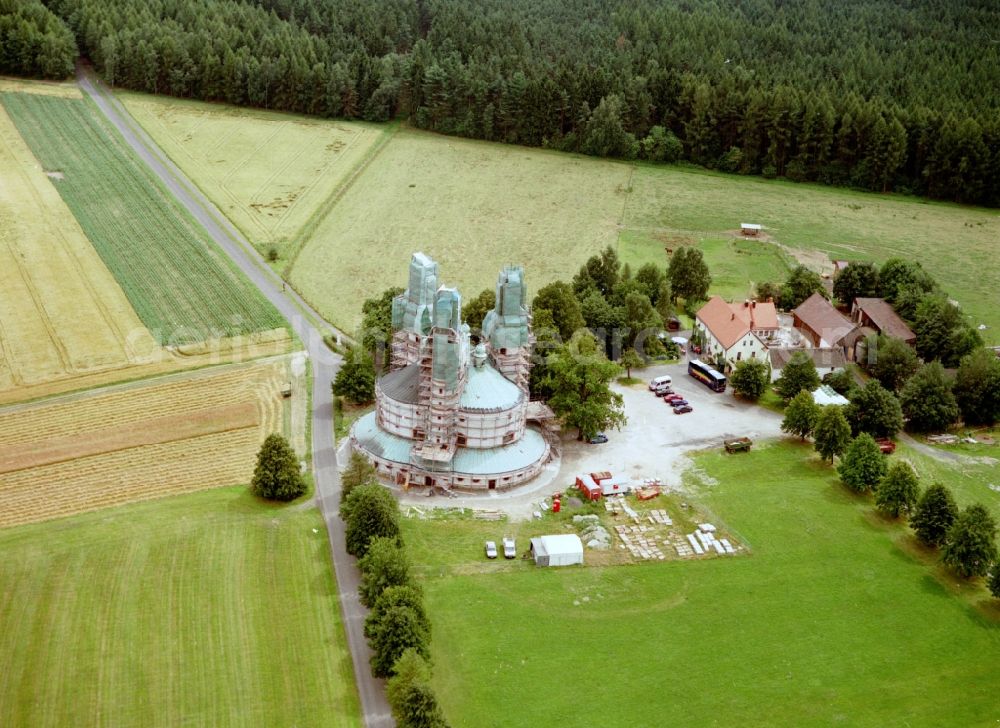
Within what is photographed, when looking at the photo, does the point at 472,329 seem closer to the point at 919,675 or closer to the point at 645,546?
the point at 645,546

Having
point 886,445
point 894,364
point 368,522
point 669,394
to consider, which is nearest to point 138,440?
point 368,522

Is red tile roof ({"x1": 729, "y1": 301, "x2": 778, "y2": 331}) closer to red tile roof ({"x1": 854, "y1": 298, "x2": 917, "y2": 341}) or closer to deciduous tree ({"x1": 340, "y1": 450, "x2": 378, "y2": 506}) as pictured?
red tile roof ({"x1": 854, "y1": 298, "x2": 917, "y2": 341})

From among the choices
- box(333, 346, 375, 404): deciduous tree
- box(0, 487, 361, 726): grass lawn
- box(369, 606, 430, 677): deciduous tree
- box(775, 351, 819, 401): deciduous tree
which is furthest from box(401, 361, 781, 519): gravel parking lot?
box(369, 606, 430, 677): deciduous tree

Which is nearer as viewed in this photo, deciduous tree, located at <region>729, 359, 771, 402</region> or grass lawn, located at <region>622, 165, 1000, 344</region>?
deciduous tree, located at <region>729, 359, 771, 402</region>

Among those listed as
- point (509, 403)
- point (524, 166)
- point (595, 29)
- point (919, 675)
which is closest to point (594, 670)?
point (919, 675)

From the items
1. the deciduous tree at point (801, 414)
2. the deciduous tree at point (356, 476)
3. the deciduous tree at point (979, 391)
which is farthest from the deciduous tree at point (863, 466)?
the deciduous tree at point (356, 476)

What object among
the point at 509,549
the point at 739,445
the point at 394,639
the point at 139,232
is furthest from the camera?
the point at 139,232

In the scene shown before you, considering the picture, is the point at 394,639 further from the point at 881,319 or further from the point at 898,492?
the point at 881,319
